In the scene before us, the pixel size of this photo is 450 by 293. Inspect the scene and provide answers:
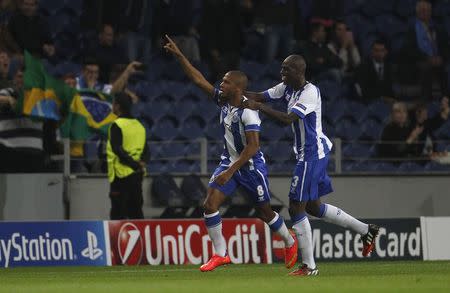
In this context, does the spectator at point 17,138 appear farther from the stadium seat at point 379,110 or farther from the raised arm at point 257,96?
the stadium seat at point 379,110

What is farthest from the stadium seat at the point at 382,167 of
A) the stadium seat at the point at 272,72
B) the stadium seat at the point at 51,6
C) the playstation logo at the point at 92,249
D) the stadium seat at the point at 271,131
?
the playstation logo at the point at 92,249

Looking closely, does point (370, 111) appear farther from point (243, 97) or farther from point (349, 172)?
point (243, 97)

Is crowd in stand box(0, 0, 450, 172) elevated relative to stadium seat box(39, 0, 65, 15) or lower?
lower

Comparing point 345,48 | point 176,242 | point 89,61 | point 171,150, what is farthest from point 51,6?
point 176,242

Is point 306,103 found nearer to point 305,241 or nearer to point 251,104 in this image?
point 251,104

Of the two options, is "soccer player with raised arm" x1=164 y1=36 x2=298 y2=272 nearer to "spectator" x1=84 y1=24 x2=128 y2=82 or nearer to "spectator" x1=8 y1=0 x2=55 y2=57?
"spectator" x1=84 y1=24 x2=128 y2=82

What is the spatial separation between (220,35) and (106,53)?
2235mm

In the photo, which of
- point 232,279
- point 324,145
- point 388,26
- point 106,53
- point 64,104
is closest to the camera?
point 232,279

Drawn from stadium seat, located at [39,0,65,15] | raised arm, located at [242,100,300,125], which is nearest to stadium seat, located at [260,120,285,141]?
stadium seat, located at [39,0,65,15]

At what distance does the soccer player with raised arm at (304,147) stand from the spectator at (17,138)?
481 cm

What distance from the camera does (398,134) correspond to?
18750 mm

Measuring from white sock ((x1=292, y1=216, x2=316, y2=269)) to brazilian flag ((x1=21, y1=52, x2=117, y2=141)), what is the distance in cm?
551

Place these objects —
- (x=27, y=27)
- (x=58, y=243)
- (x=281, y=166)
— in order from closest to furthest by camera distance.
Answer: (x=58, y=243) → (x=27, y=27) → (x=281, y=166)

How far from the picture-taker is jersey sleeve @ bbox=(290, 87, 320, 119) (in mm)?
11844
